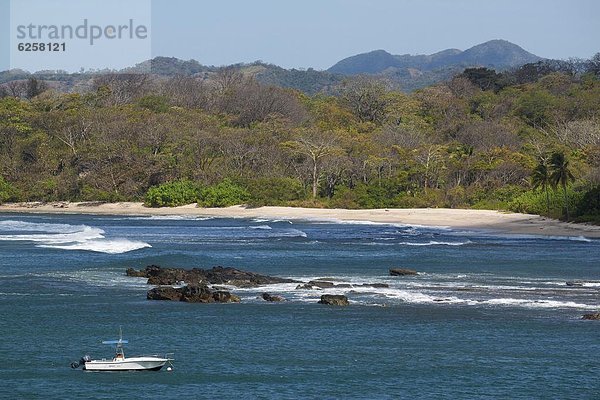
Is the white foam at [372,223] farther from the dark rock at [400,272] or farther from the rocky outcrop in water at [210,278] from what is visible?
the rocky outcrop in water at [210,278]

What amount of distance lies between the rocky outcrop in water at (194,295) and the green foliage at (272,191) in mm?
59995

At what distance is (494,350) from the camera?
103 ft

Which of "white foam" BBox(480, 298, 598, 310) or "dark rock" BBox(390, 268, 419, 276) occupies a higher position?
"dark rock" BBox(390, 268, 419, 276)

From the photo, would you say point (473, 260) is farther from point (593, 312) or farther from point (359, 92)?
point (359, 92)

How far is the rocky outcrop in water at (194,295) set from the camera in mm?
39875

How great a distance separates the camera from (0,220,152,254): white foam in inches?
2466

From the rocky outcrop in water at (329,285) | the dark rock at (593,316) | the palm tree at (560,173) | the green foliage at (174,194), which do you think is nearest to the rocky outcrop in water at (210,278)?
the rocky outcrop in water at (329,285)

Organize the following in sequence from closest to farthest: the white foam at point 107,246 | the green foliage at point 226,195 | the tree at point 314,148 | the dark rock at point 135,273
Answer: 1. the dark rock at point 135,273
2. the white foam at point 107,246
3. the green foliage at point 226,195
4. the tree at point 314,148

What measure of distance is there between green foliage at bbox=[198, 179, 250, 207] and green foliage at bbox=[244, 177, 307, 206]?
806 mm

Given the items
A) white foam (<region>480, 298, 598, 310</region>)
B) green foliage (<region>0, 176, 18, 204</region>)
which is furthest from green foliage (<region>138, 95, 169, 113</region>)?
white foam (<region>480, 298, 598, 310</region>)

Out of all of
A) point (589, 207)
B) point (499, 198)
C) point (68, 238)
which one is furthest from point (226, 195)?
point (589, 207)

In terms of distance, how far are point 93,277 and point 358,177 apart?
57.8m

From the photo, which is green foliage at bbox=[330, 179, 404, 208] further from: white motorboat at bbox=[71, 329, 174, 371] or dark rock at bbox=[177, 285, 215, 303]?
white motorboat at bbox=[71, 329, 174, 371]

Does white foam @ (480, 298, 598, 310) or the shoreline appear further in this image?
the shoreline
